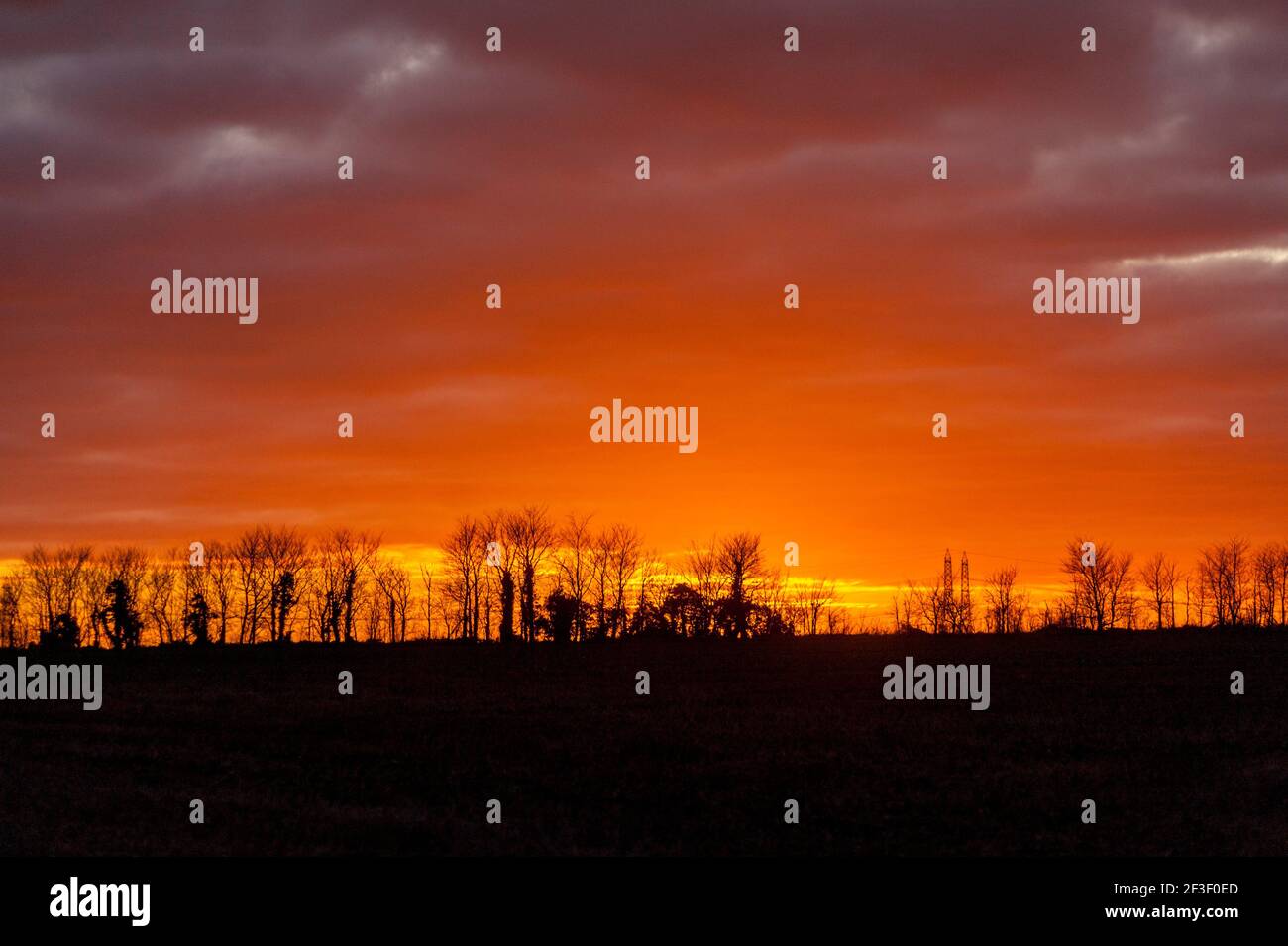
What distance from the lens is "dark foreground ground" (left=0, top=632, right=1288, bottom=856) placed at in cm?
2408

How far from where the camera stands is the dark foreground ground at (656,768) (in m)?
24.1

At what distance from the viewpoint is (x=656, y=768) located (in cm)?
3322

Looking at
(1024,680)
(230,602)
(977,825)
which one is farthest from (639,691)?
(230,602)

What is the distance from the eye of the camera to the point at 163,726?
44938mm
